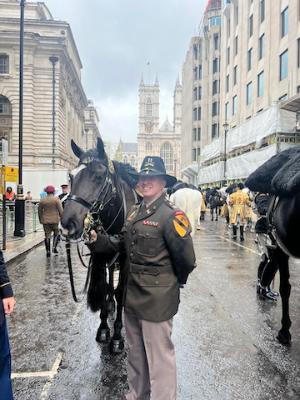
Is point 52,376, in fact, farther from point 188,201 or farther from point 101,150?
point 188,201

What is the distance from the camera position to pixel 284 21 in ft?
92.1

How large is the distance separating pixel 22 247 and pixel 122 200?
27.7ft

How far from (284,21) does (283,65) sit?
11.1 ft

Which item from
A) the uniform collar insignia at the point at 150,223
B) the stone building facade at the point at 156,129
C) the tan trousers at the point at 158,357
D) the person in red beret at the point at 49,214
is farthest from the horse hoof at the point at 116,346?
the stone building facade at the point at 156,129

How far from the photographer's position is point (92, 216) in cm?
395

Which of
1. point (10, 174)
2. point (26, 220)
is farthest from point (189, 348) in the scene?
point (26, 220)

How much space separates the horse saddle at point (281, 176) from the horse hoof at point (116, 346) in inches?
99.4

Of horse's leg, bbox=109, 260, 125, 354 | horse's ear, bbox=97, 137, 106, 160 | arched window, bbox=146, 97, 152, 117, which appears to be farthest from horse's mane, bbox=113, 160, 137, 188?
arched window, bbox=146, 97, 152, 117

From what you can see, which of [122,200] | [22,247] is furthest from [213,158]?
[122,200]

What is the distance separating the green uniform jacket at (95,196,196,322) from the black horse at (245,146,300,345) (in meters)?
1.53

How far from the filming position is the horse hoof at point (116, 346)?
4219 mm

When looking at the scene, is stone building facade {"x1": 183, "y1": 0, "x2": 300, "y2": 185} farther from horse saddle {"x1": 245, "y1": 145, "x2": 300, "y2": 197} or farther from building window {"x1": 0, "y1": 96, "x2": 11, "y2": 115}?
building window {"x1": 0, "y1": 96, "x2": 11, "y2": 115}

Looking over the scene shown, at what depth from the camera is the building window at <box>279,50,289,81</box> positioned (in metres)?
27.5

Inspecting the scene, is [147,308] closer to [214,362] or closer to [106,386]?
[106,386]
